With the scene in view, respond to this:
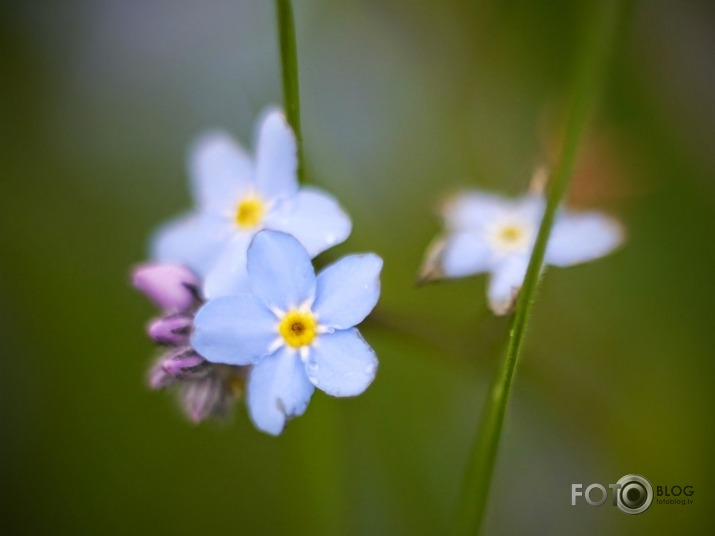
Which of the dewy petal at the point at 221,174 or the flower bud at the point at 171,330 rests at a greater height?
the dewy petal at the point at 221,174

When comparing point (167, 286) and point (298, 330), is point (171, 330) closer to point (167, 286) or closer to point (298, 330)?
point (167, 286)

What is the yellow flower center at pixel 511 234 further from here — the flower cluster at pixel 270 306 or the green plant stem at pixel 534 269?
the flower cluster at pixel 270 306

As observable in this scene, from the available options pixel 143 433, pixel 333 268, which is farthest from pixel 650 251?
pixel 143 433

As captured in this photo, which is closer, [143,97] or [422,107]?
[422,107]

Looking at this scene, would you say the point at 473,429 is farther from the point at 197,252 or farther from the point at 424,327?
the point at 197,252

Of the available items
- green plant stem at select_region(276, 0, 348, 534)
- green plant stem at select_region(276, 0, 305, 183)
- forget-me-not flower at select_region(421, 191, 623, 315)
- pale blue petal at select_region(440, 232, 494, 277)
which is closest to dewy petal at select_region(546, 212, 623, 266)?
forget-me-not flower at select_region(421, 191, 623, 315)

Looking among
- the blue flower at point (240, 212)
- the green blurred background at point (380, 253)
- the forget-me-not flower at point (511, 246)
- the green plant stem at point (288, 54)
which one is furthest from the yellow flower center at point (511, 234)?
the green plant stem at point (288, 54)

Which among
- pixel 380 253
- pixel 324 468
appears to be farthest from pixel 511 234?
pixel 380 253

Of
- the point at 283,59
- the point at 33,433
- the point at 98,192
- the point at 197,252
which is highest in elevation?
the point at 98,192
